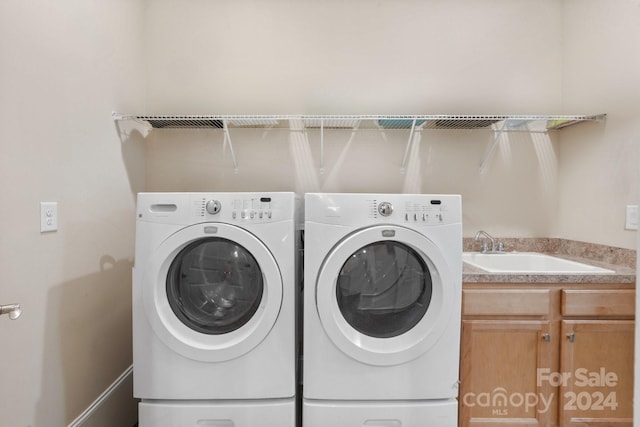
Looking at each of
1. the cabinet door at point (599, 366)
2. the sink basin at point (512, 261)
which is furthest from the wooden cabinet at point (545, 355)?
the sink basin at point (512, 261)

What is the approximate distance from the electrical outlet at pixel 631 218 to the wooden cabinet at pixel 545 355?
35 cm

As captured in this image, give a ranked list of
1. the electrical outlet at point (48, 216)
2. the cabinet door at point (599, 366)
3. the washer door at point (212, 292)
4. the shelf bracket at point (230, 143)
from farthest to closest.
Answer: the shelf bracket at point (230, 143) < the cabinet door at point (599, 366) < the washer door at point (212, 292) < the electrical outlet at point (48, 216)

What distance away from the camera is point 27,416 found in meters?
1.21

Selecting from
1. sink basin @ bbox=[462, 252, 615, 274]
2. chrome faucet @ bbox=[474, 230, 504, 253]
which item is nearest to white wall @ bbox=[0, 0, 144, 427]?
sink basin @ bbox=[462, 252, 615, 274]

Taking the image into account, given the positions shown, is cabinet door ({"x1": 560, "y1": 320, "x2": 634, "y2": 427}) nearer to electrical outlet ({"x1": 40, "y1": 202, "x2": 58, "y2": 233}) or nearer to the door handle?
the door handle

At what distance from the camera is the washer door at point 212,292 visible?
138cm

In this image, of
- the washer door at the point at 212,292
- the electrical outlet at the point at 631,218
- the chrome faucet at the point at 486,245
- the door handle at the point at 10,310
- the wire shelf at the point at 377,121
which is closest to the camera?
the door handle at the point at 10,310

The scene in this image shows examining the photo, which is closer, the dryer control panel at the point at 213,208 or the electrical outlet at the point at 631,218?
the dryer control panel at the point at 213,208

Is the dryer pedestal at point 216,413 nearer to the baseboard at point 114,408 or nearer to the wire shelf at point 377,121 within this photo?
the baseboard at point 114,408

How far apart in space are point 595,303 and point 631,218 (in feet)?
1.70

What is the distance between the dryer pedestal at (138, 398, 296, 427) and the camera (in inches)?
55.6

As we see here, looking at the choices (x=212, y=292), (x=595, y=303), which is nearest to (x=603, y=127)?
(x=595, y=303)

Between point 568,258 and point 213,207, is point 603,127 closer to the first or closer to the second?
point 568,258

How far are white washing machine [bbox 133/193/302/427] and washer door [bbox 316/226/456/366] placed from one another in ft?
0.65
